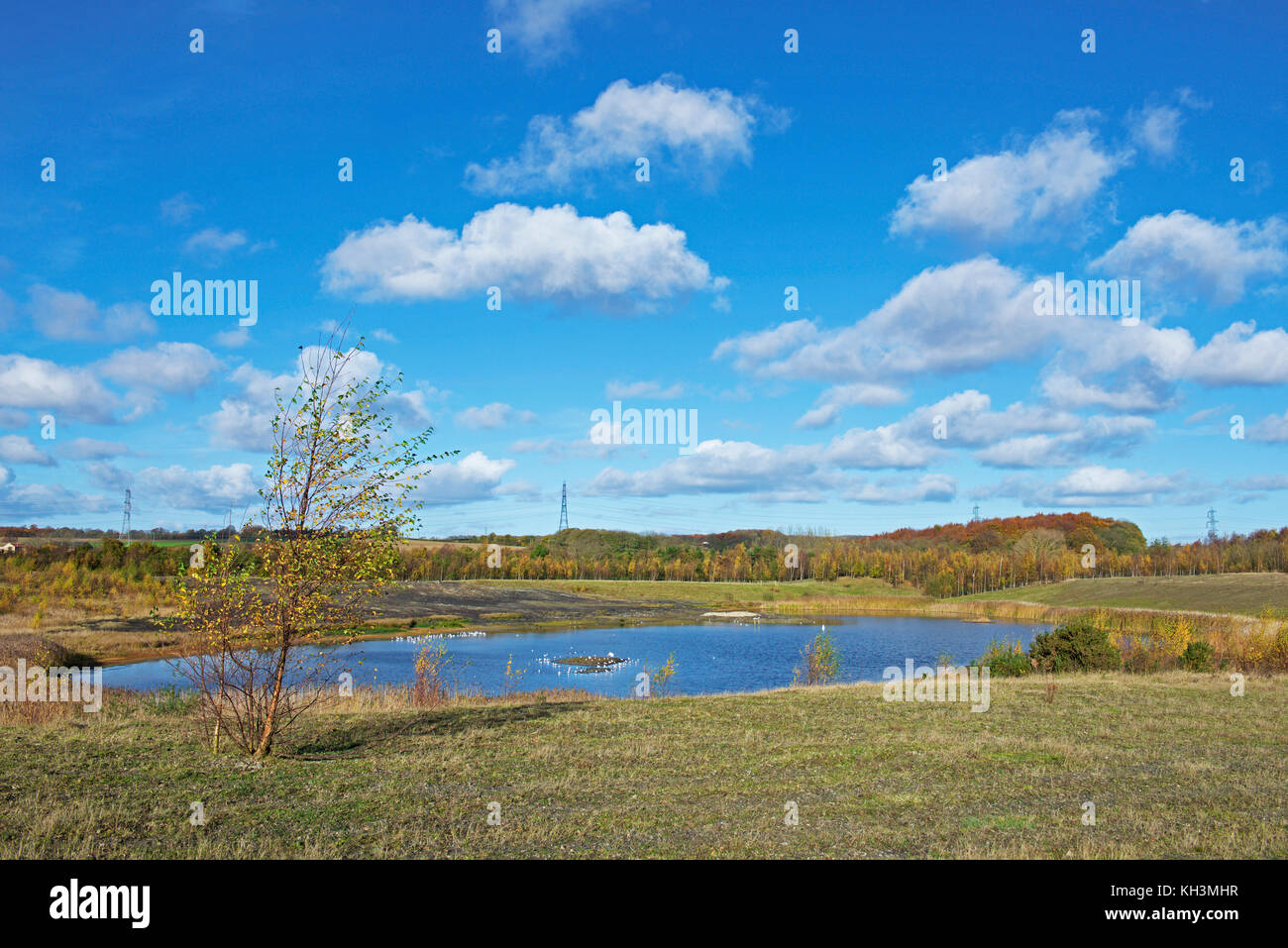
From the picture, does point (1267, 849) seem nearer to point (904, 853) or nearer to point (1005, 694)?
point (904, 853)

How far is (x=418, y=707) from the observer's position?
22.7 m

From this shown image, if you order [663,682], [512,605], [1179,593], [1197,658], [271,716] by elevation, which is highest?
[271,716]

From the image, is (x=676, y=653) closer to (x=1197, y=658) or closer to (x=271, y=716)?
(x=1197, y=658)

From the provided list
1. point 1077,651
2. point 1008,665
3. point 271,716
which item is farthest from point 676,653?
point 271,716

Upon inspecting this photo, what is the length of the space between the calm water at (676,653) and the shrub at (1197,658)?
1382 centimetres

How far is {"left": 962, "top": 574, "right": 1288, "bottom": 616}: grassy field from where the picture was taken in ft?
251

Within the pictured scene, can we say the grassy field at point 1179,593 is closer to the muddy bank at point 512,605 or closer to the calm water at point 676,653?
the calm water at point 676,653

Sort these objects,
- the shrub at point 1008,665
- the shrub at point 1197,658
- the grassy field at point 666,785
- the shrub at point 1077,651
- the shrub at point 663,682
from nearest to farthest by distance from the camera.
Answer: the grassy field at point 666,785 < the shrub at point 1197,658 < the shrub at point 1077,651 < the shrub at point 1008,665 < the shrub at point 663,682

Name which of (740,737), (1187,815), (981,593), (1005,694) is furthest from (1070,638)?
(981,593)

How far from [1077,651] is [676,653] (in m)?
28.9

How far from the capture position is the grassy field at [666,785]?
9445 mm

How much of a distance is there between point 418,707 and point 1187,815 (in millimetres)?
17912

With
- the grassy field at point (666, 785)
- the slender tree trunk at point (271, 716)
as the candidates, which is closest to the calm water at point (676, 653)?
the grassy field at point (666, 785)

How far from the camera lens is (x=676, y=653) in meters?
56.8
